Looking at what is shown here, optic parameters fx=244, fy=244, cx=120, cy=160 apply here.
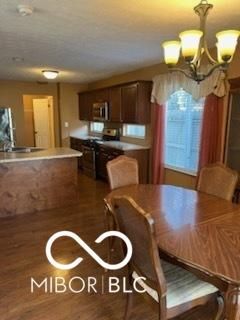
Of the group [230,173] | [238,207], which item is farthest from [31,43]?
[238,207]

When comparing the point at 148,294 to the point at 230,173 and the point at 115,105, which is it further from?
the point at 115,105

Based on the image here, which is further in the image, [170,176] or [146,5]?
[170,176]

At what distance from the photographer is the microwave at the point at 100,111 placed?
18.5 ft

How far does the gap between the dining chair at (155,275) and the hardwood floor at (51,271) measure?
52 cm

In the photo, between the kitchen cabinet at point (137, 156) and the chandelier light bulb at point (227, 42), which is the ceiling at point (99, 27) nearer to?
the chandelier light bulb at point (227, 42)

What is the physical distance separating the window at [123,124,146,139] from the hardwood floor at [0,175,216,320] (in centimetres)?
207

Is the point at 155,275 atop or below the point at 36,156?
below

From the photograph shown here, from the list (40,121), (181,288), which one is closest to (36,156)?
(181,288)

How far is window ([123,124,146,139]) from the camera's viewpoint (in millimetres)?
5127

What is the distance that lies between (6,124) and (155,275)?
5.90 meters

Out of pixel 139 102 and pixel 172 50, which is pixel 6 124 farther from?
pixel 172 50

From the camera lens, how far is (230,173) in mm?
2295

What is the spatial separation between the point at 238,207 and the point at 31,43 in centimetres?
311

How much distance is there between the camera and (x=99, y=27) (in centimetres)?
262
